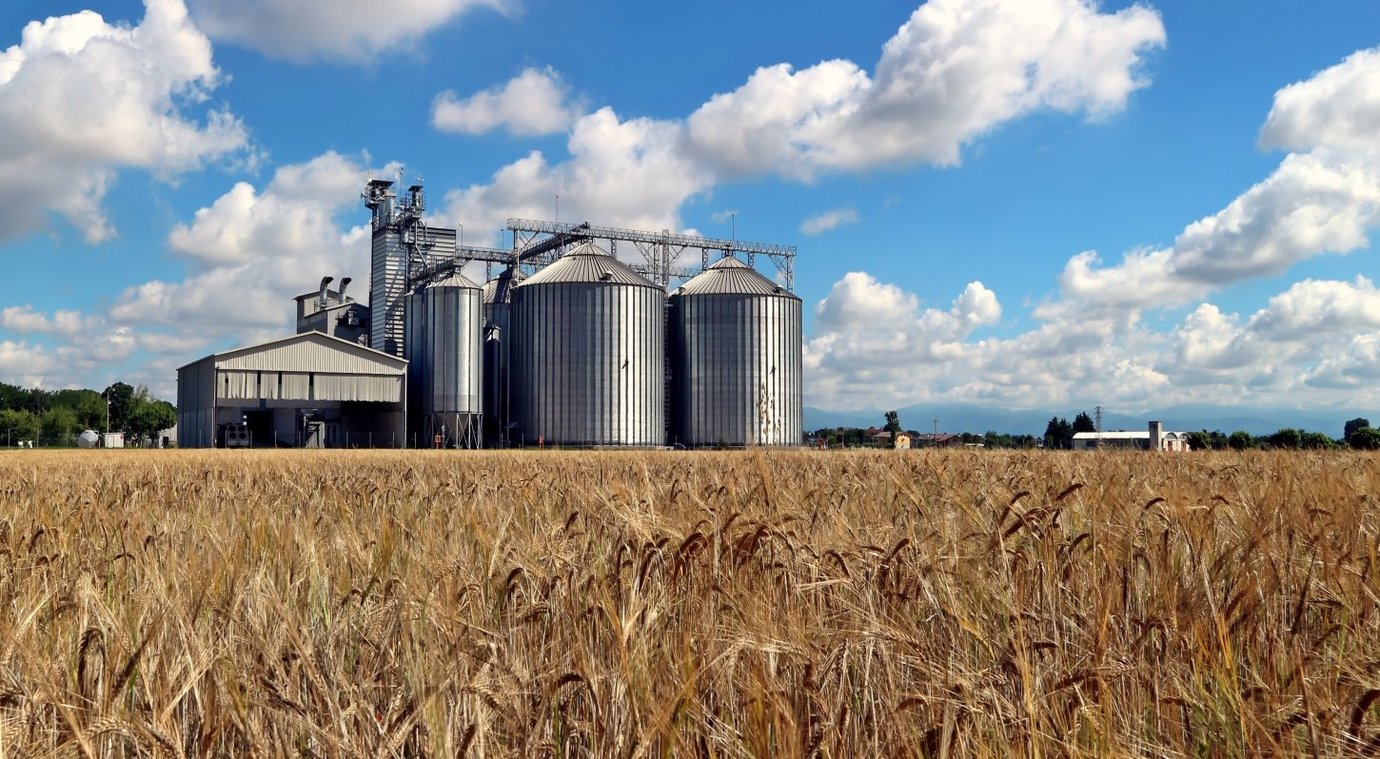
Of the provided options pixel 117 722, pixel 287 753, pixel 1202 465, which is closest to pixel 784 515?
pixel 287 753

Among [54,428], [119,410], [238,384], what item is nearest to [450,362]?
[238,384]

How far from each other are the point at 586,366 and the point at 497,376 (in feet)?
31.7

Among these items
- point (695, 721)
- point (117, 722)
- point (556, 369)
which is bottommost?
point (695, 721)

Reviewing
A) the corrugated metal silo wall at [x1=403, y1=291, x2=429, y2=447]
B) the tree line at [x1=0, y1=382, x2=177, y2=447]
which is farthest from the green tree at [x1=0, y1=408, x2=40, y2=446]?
the corrugated metal silo wall at [x1=403, y1=291, x2=429, y2=447]

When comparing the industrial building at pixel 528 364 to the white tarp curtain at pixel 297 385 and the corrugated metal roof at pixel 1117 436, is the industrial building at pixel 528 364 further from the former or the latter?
the corrugated metal roof at pixel 1117 436

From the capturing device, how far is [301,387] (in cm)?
6731

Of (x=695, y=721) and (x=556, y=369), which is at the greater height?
(x=556, y=369)

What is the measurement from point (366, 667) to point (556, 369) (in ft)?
232

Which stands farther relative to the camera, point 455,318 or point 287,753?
point 455,318

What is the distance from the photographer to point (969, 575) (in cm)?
362

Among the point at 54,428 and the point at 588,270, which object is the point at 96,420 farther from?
the point at 588,270

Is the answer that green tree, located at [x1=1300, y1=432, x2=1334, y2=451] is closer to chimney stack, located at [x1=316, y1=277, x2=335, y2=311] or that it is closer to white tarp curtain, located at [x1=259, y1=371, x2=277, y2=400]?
white tarp curtain, located at [x1=259, y1=371, x2=277, y2=400]

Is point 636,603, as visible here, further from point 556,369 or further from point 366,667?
point 556,369

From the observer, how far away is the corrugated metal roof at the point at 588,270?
73.4 metres
